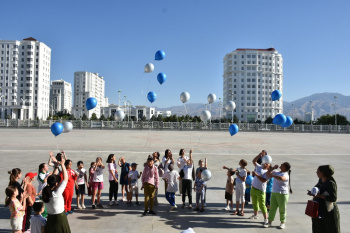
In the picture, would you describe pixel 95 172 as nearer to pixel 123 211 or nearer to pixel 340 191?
pixel 123 211

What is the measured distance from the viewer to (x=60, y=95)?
179 m

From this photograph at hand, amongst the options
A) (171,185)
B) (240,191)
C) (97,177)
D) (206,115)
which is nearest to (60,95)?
(206,115)

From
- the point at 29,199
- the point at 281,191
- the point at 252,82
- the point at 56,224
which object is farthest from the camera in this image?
the point at 252,82

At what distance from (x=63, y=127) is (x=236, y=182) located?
657cm

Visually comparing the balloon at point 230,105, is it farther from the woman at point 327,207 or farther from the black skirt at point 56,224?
the black skirt at point 56,224

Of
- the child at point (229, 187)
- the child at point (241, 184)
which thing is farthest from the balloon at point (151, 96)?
the child at point (241, 184)

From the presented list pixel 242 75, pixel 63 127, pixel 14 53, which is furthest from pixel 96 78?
pixel 63 127

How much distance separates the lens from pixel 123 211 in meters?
8.08

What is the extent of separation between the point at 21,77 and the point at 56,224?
126m

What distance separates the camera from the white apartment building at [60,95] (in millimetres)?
173700

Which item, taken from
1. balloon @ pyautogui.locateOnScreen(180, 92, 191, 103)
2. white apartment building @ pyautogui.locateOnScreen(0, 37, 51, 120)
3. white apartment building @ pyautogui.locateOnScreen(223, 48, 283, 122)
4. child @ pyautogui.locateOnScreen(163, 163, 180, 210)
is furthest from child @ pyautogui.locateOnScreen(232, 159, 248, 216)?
white apartment building @ pyautogui.locateOnScreen(223, 48, 283, 122)

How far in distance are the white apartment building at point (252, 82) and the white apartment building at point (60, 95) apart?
4369 inches

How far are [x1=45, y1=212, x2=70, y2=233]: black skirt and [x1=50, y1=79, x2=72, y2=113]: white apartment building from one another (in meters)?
183

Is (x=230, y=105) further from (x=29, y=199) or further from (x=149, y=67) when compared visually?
(x=29, y=199)
